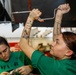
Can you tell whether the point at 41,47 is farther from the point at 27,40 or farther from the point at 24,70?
the point at 27,40

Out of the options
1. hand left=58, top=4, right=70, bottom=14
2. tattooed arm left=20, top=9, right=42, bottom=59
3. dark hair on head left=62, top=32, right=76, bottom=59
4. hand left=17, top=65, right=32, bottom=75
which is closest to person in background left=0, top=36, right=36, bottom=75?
hand left=17, top=65, right=32, bottom=75

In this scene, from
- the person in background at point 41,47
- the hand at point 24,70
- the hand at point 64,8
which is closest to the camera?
the hand at point 24,70

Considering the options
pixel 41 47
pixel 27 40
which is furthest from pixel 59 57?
pixel 41 47

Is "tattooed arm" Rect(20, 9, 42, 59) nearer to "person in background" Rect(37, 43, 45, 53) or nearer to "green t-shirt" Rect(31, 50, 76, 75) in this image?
"green t-shirt" Rect(31, 50, 76, 75)

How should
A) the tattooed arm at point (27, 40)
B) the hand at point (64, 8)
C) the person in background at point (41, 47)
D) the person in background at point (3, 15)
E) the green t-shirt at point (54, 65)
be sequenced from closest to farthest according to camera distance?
the green t-shirt at point (54, 65) → the tattooed arm at point (27, 40) → the hand at point (64, 8) → the person in background at point (41, 47) → the person in background at point (3, 15)

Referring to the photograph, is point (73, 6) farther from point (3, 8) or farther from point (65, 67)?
point (65, 67)

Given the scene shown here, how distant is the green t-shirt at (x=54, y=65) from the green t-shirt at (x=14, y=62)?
1.60 feet

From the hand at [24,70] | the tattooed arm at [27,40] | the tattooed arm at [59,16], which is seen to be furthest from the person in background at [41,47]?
the tattooed arm at [27,40]

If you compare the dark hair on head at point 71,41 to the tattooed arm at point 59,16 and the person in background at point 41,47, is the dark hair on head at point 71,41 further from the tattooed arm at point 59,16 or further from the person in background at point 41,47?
the person in background at point 41,47

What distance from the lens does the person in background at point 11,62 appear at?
1560 mm

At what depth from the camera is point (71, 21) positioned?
7.62 ft

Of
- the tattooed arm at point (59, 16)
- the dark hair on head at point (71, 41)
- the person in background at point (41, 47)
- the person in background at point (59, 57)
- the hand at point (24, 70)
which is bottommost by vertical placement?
the hand at point (24, 70)

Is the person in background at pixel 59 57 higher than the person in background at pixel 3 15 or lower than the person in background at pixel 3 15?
lower

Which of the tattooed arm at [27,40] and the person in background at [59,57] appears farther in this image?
the tattooed arm at [27,40]
